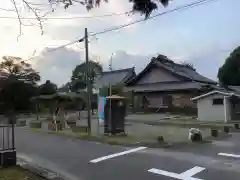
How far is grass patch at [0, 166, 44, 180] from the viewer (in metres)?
6.53

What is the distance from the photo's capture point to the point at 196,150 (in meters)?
10.1

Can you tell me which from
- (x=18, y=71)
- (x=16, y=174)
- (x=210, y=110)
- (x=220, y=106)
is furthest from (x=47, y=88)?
(x=16, y=174)

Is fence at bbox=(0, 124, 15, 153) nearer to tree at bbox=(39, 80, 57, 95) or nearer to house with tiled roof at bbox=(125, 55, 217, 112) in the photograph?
house with tiled roof at bbox=(125, 55, 217, 112)

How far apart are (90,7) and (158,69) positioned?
36.2 m

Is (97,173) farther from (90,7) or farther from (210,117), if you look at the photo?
(210,117)

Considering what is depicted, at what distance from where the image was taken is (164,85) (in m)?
37.9

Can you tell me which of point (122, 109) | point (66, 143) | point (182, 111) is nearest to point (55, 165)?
point (66, 143)

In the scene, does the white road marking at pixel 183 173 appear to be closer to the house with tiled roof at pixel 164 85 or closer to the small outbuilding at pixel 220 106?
the small outbuilding at pixel 220 106

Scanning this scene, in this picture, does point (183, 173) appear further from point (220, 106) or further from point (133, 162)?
point (220, 106)

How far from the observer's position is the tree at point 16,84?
31375 mm

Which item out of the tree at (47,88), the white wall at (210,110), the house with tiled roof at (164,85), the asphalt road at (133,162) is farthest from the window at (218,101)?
the tree at (47,88)

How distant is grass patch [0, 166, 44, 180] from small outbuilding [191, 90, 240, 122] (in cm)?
2023

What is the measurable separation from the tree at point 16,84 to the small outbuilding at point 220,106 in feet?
59.0

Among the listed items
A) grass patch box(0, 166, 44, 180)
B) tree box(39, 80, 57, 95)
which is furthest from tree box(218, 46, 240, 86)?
grass patch box(0, 166, 44, 180)
